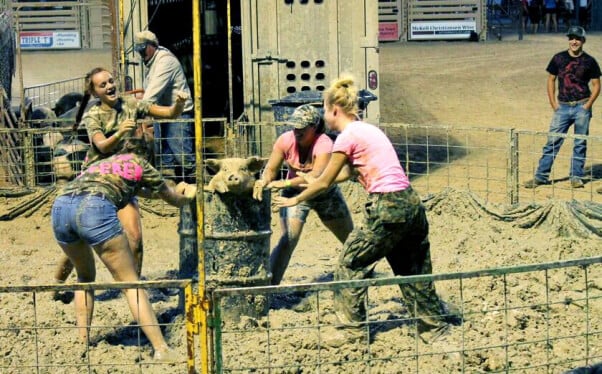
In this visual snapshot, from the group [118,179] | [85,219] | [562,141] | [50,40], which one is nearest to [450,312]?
[118,179]

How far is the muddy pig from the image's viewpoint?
8.30 m

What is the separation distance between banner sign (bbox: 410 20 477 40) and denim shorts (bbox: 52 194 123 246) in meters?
22.4

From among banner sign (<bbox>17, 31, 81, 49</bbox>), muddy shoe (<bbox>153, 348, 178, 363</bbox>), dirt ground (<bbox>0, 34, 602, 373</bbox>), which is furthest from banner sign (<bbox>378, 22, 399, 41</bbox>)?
muddy shoe (<bbox>153, 348, 178, 363</bbox>)

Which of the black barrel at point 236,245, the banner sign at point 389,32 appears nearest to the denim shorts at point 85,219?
the black barrel at point 236,245

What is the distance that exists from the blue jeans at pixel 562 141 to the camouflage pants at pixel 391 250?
496 centimetres

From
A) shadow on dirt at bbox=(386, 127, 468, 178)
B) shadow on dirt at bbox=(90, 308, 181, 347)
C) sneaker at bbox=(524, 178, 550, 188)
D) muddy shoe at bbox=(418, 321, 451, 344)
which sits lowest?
shadow on dirt at bbox=(90, 308, 181, 347)

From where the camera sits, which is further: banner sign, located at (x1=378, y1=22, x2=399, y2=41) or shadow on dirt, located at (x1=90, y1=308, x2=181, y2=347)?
banner sign, located at (x1=378, y1=22, x2=399, y2=41)

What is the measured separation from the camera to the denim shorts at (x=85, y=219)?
7.70 m

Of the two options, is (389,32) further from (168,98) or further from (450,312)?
(450,312)

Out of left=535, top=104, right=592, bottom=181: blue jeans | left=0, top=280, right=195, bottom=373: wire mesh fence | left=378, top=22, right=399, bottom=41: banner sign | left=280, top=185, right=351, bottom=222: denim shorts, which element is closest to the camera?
left=0, top=280, right=195, bottom=373: wire mesh fence

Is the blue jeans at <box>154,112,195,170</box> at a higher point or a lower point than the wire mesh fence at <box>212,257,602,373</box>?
higher

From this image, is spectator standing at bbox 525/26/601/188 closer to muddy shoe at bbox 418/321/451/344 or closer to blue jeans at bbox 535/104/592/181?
blue jeans at bbox 535/104/592/181

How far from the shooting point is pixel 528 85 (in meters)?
21.5

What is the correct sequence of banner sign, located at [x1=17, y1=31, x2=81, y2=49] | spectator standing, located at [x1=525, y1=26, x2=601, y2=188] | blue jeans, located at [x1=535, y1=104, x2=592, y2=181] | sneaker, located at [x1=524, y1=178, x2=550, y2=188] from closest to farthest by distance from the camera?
blue jeans, located at [x1=535, y1=104, x2=592, y2=181], sneaker, located at [x1=524, y1=178, x2=550, y2=188], spectator standing, located at [x1=525, y1=26, x2=601, y2=188], banner sign, located at [x1=17, y1=31, x2=81, y2=49]
